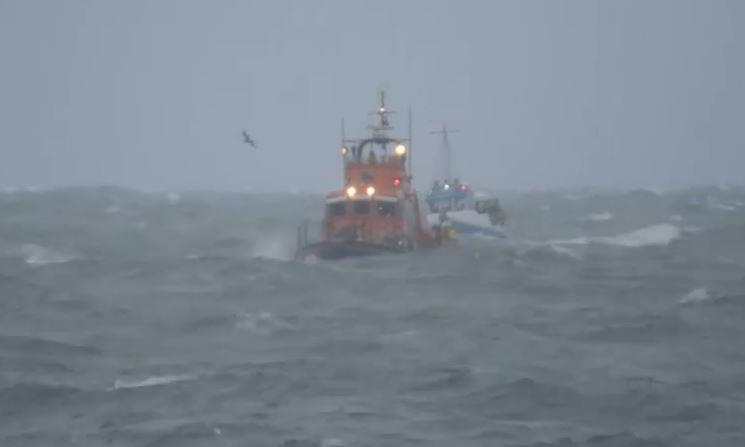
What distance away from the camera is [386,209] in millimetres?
56594

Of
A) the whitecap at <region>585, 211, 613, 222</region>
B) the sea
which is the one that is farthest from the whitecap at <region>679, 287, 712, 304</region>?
the whitecap at <region>585, 211, 613, 222</region>

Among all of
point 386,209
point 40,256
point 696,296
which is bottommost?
point 696,296

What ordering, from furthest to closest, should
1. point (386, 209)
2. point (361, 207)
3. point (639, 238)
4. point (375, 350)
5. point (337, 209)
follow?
1. point (639, 238)
2. point (337, 209)
3. point (386, 209)
4. point (361, 207)
5. point (375, 350)

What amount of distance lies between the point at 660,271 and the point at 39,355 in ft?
89.1

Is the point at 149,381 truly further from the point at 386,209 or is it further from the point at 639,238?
the point at 639,238

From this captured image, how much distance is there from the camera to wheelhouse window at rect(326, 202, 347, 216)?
185 feet

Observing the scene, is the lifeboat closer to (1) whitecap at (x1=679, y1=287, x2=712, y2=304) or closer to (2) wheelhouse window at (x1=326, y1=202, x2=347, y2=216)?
(2) wheelhouse window at (x1=326, y1=202, x2=347, y2=216)

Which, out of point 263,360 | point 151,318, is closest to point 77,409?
point 263,360

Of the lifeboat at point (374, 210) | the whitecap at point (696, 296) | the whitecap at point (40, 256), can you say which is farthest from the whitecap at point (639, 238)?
the whitecap at point (40, 256)

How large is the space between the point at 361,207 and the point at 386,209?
116 cm

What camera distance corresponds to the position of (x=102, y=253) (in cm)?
5847

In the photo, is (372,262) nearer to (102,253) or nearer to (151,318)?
(102,253)

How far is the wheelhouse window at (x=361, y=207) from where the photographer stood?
56250 millimetres

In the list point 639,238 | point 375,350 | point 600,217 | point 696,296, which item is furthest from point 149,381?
point 600,217
